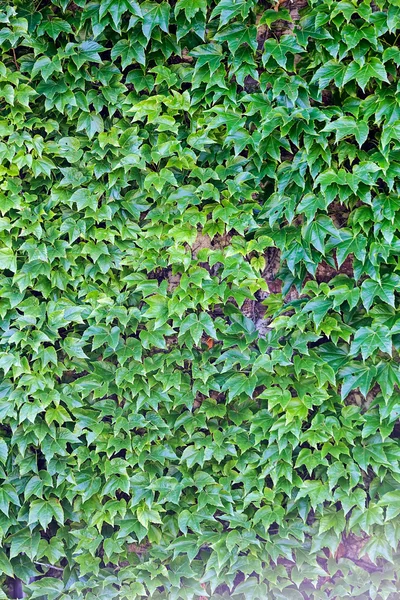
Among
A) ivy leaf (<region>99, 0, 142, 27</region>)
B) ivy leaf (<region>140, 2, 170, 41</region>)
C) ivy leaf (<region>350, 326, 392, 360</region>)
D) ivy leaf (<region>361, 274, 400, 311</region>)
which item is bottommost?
ivy leaf (<region>350, 326, 392, 360</region>)

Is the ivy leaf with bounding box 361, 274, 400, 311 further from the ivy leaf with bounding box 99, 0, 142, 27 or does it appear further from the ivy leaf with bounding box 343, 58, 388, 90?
the ivy leaf with bounding box 99, 0, 142, 27

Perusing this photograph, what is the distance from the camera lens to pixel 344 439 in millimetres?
2398

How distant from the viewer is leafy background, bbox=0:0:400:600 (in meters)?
2.26

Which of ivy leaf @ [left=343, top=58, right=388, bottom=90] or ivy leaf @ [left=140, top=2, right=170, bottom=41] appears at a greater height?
ivy leaf @ [left=140, top=2, right=170, bottom=41]

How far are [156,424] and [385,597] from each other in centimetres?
129

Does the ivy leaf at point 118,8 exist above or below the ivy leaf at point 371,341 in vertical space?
above

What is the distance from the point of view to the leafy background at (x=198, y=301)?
2262 mm

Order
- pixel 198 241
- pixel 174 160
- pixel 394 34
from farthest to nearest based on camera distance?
1. pixel 198 241
2. pixel 174 160
3. pixel 394 34

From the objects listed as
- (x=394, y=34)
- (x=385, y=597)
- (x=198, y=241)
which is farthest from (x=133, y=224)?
(x=385, y=597)

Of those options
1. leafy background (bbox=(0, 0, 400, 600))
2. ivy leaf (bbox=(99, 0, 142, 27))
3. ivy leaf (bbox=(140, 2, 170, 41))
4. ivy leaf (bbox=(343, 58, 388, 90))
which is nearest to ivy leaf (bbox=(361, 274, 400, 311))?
leafy background (bbox=(0, 0, 400, 600))

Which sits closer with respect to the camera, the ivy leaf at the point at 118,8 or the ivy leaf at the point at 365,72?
the ivy leaf at the point at 365,72

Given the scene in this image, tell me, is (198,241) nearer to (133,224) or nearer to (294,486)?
(133,224)

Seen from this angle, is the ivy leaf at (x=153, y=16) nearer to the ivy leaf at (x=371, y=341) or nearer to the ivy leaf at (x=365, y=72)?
the ivy leaf at (x=365, y=72)

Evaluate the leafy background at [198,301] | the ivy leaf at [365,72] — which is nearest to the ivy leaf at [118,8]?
the leafy background at [198,301]
